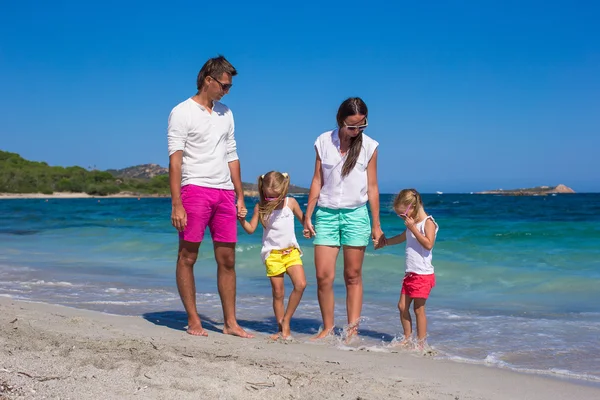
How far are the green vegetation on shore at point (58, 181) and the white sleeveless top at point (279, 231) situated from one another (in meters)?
84.6

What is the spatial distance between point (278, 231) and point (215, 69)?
51.3 inches

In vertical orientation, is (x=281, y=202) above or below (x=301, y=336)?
above

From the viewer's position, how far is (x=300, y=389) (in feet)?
9.84

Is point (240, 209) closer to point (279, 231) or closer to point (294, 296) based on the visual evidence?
point (279, 231)

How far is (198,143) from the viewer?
4344mm

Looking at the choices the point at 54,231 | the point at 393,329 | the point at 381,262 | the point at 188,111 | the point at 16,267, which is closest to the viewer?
the point at 188,111

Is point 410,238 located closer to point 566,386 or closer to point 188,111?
point 566,386

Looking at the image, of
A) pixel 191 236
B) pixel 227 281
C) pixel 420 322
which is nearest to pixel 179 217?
pixel 191 236

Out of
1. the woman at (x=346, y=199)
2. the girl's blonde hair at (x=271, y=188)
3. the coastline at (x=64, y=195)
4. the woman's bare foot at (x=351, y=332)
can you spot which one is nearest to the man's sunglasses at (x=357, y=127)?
the woman at (x=346, y=199)

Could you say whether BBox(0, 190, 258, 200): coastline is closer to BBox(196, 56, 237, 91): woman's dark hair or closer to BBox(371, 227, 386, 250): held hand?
BBox(196, 56, 237, 91): woman's dark hair

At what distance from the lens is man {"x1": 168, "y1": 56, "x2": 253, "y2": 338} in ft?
14.1

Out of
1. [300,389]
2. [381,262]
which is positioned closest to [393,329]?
[300,389]

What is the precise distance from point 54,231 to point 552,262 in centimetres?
1309

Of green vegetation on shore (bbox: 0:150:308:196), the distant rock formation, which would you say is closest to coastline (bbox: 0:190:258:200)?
green vegetation on shore (bbox: 0:150:308:196)
